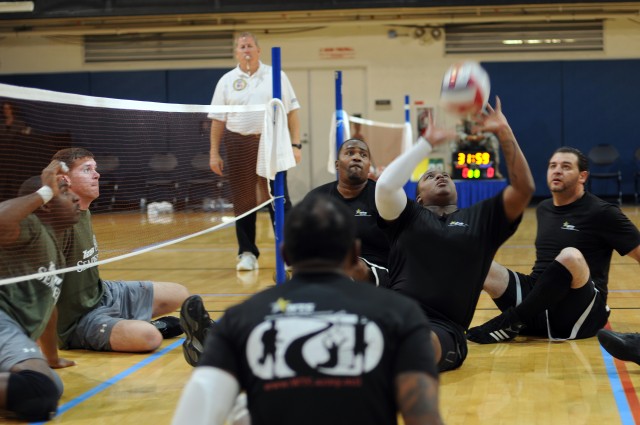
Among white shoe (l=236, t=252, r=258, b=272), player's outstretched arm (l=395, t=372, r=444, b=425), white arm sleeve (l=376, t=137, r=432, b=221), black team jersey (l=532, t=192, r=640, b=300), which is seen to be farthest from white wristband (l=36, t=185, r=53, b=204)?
white shoe (l=236, t=252, r=258, b=272)

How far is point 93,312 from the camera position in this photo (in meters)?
5.54

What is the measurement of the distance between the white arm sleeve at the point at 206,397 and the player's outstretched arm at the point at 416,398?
Result: 42cm

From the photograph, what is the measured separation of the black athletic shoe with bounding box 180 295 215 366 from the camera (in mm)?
4535

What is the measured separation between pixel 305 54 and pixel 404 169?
16.5m

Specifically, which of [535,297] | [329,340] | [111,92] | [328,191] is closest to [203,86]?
[111,92]

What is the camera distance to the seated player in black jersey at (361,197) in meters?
6.03

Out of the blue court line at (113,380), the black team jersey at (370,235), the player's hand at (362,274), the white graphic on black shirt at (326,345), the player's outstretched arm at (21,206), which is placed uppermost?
the player's outstretched arm at (21,206)

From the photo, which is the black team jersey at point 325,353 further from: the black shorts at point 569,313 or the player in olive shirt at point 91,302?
the black shorts at point 569,313

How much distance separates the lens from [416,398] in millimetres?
2045

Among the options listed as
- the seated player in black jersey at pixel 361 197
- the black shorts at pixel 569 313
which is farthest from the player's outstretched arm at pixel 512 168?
the seated player in black jersey at pixel 361 197

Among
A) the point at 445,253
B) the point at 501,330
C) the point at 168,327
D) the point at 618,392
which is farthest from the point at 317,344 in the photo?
the point at 168,327

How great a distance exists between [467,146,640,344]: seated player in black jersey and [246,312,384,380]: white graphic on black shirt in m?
3.49

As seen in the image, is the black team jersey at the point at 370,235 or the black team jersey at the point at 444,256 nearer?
the black team jersey at the point at 444,256

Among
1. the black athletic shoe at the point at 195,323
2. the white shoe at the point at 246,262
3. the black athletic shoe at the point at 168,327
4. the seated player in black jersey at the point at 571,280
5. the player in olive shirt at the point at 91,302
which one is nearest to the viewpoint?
the black athletic shoe at the point at 195,323
